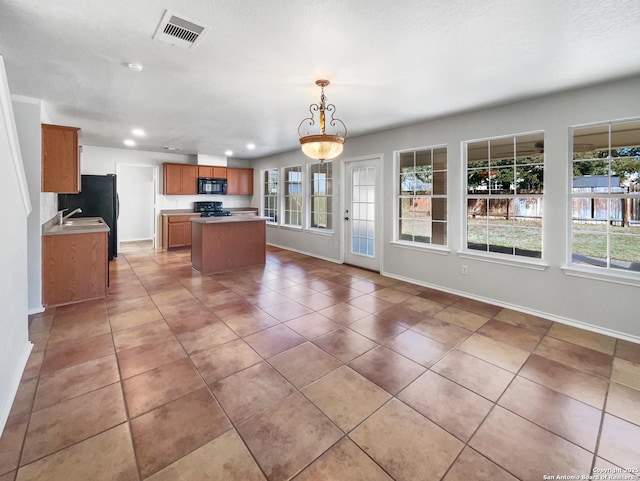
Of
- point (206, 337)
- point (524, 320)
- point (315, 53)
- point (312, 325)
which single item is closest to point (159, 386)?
point (206, 337)

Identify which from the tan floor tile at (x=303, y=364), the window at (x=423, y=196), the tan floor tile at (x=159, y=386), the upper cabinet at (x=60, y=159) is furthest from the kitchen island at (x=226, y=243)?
the tan floor tile at (x=303, y=364)

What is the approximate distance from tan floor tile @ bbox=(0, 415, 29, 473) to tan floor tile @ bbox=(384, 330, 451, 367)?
2514 millimetres

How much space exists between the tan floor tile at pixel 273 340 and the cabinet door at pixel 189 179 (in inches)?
238

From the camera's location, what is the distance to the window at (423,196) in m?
4.50

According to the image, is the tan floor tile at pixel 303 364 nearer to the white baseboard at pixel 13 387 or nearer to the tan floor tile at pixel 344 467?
the tan floor tile at pixel 344 467

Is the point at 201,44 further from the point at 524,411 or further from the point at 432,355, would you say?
the point at 524,411

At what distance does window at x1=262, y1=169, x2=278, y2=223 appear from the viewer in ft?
27.0

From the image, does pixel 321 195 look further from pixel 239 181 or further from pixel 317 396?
pixel 317 396

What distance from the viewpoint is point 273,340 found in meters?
2.87

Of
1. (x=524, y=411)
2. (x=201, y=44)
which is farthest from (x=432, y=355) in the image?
(x=201, y=44)

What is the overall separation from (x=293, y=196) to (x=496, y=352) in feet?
19.0

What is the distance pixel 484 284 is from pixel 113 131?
21.5 feet

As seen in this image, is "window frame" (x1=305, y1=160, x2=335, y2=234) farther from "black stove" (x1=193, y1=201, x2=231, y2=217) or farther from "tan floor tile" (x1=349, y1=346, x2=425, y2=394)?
"tan floor tile" (x1=349, y1=346, x2=425, y2=394)

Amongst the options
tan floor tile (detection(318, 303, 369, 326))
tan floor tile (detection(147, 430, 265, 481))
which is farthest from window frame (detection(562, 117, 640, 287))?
tan floor tile (detection(147, 430, 265, 481))
